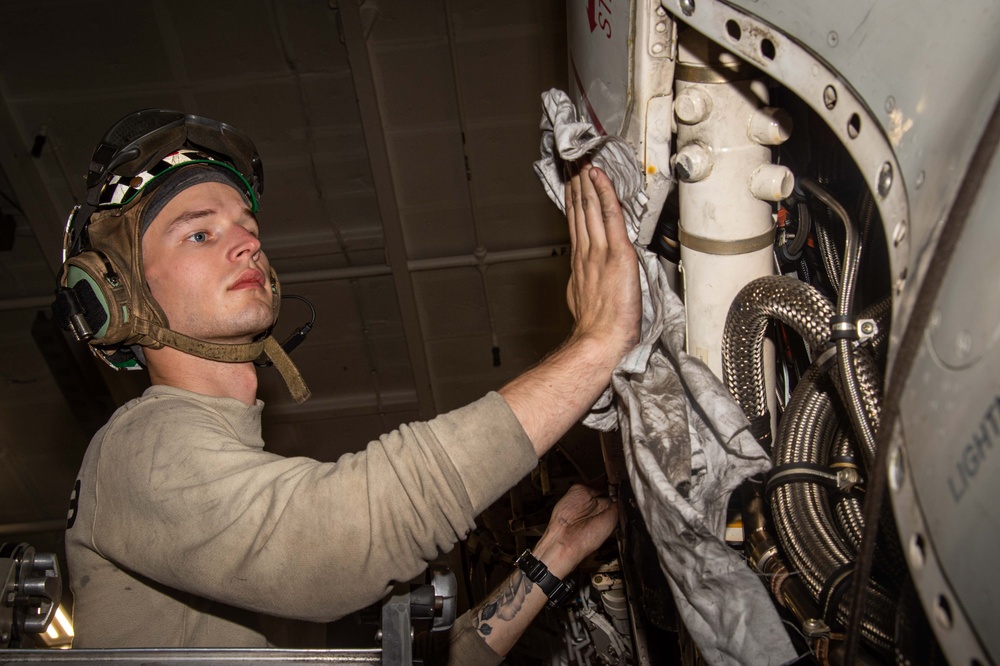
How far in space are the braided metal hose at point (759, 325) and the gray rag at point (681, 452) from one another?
8cm

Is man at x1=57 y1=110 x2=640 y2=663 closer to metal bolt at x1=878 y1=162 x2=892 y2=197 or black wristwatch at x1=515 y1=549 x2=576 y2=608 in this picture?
black wristwatch at x1=515 y1=549 x2=576 y2=608

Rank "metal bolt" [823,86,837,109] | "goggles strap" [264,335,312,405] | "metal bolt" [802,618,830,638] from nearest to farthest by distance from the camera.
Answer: "metal bolt" [823,86,837,109] < "metal bolt" [802,618,830,638] < "goggles strap" [264,335,312,405]

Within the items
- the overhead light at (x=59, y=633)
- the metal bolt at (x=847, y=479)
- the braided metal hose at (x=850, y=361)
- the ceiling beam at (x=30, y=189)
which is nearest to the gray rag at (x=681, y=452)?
the metal bolt at (x=847, y=479)

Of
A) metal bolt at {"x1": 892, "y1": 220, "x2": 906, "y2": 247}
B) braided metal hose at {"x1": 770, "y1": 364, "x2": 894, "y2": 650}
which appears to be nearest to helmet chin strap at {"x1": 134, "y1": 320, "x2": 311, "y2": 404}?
braided metal hose at {"x1": 770, "y1": 364, "x2": 894, "y2": 650}

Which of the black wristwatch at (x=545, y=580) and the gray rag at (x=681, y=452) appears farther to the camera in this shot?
the black wristwatch at (x=545, y=580)

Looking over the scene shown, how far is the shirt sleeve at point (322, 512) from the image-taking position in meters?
1.18

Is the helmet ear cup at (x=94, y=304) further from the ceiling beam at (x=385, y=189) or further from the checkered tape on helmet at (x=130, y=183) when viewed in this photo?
the ceiling beam at (x=385, y=189)

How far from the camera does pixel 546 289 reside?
4809mm

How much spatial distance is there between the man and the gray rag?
0.06 meters

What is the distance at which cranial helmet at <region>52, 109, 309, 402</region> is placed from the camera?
176 cm

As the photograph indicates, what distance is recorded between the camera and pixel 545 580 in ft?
7.19

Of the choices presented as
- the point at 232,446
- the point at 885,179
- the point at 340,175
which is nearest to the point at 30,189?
the point at 340,175

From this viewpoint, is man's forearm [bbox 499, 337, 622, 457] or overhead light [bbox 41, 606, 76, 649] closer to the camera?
A: man's forearm [bbox 499, 337, 622, 457]

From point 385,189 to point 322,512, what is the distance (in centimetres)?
331
